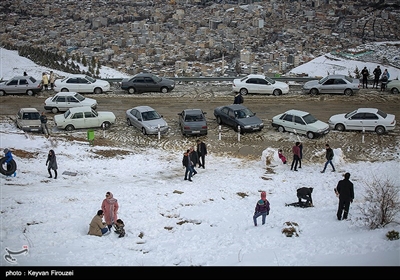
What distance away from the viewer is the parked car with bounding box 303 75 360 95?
31938 millimetres

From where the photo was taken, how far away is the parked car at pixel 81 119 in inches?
1066

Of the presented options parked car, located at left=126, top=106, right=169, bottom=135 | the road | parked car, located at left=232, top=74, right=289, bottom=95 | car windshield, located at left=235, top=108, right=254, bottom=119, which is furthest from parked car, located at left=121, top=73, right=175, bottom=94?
car windshield, located at left=235, top=108, right=254, bottom=119

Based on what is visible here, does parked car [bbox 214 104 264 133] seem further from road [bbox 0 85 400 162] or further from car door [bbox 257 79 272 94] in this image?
car door [bbox 257 79 272 94]

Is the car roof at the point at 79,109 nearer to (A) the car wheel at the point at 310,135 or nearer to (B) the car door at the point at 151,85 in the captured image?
(B) the car door at the point at 151,85

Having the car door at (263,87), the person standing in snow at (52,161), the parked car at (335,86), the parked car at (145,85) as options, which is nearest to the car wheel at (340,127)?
the parked car at (335,86)

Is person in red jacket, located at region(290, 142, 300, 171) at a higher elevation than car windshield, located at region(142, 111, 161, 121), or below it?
below

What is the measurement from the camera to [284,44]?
238 feet

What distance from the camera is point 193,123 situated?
2659 centimetres

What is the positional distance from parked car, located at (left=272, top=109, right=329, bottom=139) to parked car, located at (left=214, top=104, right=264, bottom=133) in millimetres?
987

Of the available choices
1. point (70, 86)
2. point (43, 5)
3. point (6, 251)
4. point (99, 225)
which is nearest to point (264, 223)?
point (99, 225)

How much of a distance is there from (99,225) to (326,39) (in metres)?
64.9

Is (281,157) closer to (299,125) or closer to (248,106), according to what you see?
(299,125)

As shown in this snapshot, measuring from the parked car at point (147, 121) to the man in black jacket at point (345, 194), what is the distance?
492 inches

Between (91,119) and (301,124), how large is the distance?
1096 cm
